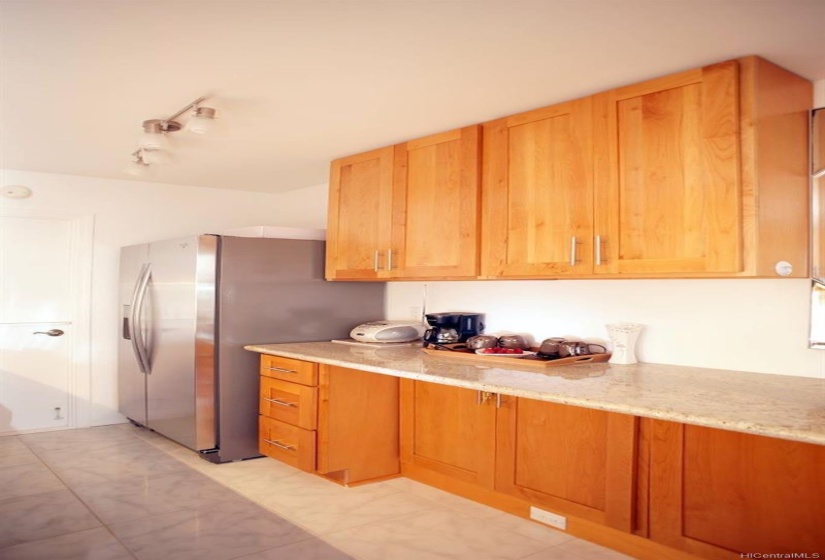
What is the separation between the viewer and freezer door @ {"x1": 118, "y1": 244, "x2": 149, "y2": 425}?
4.27 meters

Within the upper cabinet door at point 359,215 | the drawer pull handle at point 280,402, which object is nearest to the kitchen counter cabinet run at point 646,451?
the drawer pull handle at point 280,402

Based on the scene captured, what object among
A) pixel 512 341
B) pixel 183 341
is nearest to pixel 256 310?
pixel 183 341

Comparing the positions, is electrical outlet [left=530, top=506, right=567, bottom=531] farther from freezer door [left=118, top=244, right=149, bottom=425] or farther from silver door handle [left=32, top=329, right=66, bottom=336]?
silver door handle [left=32, top=329, right=66, bottom=336]

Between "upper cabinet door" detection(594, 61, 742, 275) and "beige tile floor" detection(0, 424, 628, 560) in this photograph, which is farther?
"beige tile floor" detection(0, 424, 628, 560)

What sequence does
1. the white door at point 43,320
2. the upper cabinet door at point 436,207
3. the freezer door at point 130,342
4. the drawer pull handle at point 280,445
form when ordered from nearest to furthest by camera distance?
the upper cabinet door at point 436,207 → the drawer pull handle at point 280,445 → the freezer door at point 130,342 → the white door at point 43,320

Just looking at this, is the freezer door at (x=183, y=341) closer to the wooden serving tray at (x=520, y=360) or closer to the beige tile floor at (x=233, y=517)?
the beige tile floor at (x=233, y=517)

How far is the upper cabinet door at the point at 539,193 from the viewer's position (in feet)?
8.36

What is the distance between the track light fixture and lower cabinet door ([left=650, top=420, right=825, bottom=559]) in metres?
2.32

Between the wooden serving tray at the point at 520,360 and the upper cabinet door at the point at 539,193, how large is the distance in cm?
39

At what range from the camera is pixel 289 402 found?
3406 millimetres

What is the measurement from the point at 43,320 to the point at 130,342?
0.69 meters

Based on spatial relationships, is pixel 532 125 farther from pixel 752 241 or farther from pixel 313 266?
pixel 313 266

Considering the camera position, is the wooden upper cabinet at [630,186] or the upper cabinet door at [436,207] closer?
the wooden upper cabinet at [630,186]

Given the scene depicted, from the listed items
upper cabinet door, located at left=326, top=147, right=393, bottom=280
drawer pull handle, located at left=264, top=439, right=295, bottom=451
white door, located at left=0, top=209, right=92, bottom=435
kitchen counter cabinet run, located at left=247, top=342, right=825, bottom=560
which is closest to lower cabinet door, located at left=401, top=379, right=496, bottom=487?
kitchen counter cabinet run, located at left=247, top=342, right=825, bottom=560
